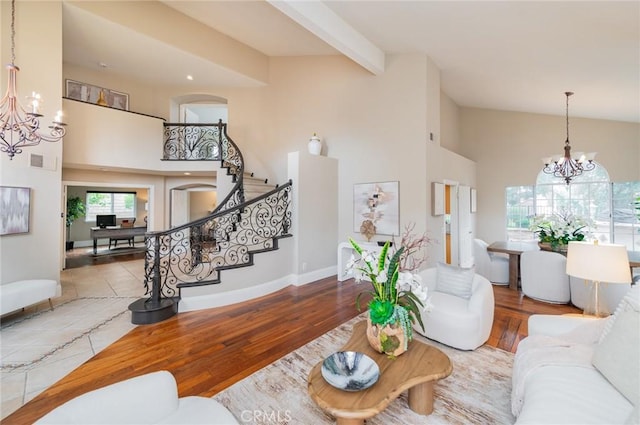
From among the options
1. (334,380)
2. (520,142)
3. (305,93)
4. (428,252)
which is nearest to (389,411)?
(334,380)

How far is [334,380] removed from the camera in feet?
5.29

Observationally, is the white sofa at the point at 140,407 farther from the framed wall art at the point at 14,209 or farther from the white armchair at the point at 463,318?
the framed wall art at the point at 14,209

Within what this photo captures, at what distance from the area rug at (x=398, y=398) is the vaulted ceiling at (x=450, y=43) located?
3820 mm

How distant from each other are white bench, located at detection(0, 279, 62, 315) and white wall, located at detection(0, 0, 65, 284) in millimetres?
396

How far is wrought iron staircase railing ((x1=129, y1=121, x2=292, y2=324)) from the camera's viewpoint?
3635mm

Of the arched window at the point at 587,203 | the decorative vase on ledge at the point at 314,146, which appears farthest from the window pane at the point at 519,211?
the decorative vase on ledge at the point at 314,146

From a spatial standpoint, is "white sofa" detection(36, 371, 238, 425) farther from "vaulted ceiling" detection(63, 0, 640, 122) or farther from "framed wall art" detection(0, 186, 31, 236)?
"framed wall art" detection(0, 186, 31, 236)

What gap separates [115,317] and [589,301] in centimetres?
538

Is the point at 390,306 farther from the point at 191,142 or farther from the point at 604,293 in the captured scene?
the point at 191,142

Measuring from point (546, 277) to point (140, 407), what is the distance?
5.08 meters

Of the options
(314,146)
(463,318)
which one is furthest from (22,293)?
(463,318)

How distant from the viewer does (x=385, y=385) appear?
5.26ft

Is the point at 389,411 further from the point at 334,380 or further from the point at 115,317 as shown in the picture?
the point at 115,317

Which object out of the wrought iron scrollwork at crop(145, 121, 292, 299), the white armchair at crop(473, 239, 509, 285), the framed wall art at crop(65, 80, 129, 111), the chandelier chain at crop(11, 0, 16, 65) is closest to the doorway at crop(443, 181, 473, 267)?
the white armchair at crop(473, 239, 509, 285)
